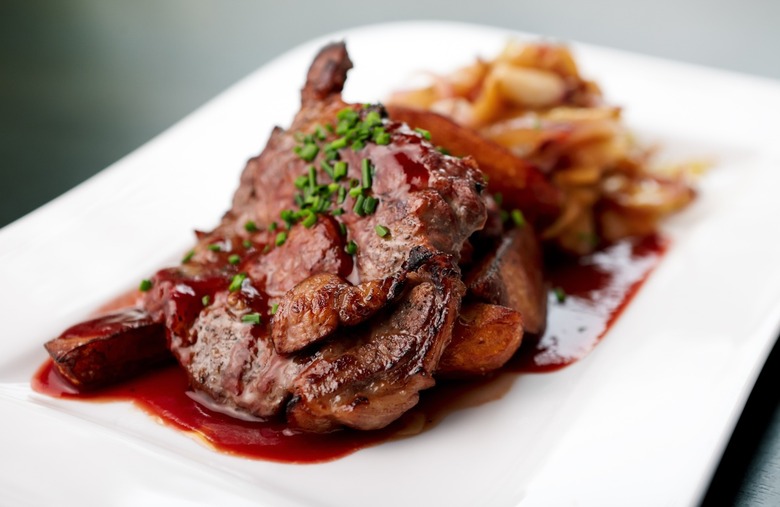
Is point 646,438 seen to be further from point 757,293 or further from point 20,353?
point 20,353

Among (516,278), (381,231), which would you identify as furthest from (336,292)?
(516,278)

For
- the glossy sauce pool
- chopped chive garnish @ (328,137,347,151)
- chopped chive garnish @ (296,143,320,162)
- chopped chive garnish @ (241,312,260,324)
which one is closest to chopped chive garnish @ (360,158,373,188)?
chopped chive garnish @ (328,137,347,151)

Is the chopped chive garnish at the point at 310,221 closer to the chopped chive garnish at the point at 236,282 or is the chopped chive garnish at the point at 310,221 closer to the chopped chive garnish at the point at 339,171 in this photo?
the chopped chive garnish at the point at 339,171

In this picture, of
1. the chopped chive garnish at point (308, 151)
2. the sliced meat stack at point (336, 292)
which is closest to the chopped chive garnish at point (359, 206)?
the sliced meat stack at point (336, 292)

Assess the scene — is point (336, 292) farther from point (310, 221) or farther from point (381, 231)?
point (310, 221)

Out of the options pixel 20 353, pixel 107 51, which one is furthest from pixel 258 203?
pixel 107 51
